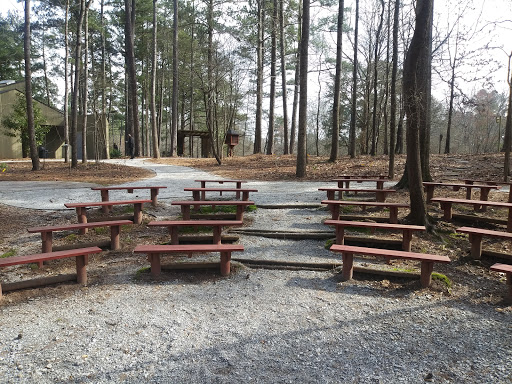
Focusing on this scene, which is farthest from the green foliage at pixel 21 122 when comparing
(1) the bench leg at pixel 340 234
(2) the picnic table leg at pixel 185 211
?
(1) the bench leg at pixel 340 234

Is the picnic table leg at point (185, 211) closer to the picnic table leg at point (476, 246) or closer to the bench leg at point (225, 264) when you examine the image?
the bench leg at point (225, 264)

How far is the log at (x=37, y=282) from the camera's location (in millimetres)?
3828

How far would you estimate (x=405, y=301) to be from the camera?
371 cm

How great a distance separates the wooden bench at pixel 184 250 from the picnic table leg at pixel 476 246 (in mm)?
3282

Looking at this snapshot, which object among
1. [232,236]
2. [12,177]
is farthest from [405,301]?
[12,177]

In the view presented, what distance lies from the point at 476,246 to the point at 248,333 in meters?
3.67

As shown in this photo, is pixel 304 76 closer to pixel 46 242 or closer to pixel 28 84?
pixel 46 242

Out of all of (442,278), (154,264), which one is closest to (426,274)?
(442,278)

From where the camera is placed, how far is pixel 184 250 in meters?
4.21

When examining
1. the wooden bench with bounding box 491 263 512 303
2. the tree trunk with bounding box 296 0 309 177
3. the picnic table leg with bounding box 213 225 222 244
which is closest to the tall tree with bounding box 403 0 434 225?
the wooden bench with bounding box 491 263 512 303

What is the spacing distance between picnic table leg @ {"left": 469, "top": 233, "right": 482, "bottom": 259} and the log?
5.27 metres

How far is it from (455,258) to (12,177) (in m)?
15.5

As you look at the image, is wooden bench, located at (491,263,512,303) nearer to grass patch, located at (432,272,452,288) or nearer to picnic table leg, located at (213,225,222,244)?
grass patch, located at (432,272,452,288)

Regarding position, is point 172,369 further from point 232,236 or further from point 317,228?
point 317,228
